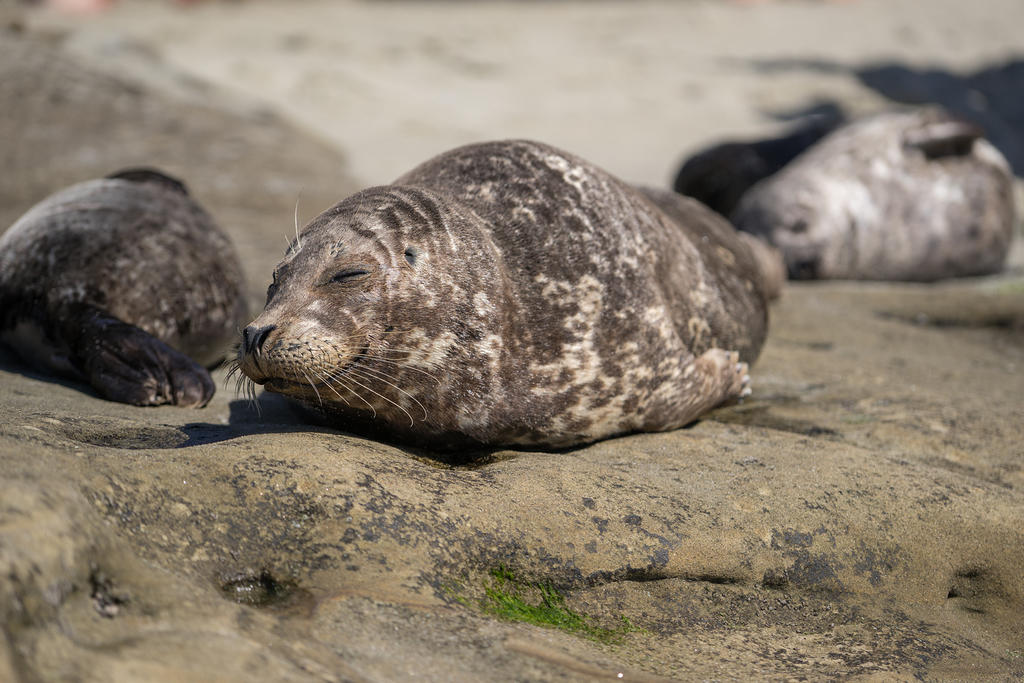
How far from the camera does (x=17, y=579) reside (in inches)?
69.2

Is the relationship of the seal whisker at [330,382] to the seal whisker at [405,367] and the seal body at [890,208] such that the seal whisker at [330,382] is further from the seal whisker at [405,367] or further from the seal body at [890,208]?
the seal body at [890,208]

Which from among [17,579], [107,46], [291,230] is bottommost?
[291,230]

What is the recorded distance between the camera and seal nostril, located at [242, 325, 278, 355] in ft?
9.51

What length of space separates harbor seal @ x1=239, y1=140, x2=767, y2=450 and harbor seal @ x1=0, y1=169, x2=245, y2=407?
3.13ft

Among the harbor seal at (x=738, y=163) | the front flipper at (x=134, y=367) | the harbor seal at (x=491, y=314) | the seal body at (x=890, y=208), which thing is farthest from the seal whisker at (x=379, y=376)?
the harbor seal at (x=738, y=163)

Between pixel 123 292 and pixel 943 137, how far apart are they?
580cm

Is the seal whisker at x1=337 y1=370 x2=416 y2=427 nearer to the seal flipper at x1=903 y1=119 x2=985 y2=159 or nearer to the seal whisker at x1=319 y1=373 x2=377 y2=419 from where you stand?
the seal whisker at x1=319 y1=373 x2=377 y2=419

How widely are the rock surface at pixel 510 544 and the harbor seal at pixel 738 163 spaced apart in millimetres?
3927

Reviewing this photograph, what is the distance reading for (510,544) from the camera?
2607 millimetres

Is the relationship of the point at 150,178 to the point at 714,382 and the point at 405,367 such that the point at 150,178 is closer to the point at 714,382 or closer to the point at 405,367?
the point at 405,367

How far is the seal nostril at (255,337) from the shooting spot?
2.90 meters

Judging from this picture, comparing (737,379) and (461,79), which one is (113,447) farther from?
(461,79)

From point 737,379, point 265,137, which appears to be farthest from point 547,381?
point 265,137

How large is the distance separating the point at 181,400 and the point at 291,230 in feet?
11.5
